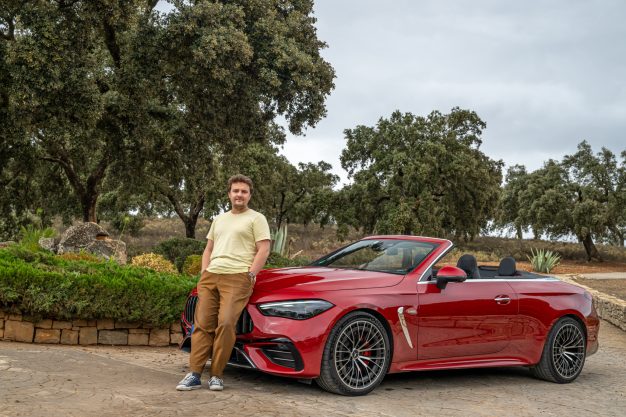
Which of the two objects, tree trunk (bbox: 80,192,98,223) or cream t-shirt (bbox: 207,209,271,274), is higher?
tree trunk (bbox: 80,192,98,223)

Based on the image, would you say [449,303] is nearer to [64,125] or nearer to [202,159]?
[64,125]

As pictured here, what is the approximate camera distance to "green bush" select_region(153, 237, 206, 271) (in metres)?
19.8

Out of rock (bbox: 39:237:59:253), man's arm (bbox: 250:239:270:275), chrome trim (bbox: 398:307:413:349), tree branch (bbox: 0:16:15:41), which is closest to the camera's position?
man's arm (bbox: 250:239:270:275)

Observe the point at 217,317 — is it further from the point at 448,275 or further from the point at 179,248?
the point at 179,248

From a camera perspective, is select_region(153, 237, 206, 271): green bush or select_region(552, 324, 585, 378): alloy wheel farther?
select_region(153, 237, 206, 271): green bush

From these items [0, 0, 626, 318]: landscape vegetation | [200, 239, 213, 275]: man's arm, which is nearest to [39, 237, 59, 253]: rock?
[0, 0, 626, 318]: landscape vegetation

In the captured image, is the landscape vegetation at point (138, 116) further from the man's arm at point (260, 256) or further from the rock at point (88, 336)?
the man's arm at point (260, 256)

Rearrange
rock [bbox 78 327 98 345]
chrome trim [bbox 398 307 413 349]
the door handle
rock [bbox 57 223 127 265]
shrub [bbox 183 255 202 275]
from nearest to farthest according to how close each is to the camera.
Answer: chrome trim [bbox 398 307 413 349]
the door handle
rock [bbox 78 327 98 345]
shrub [bbox 183 255 202 275]
rock [bbox 57 223 127 265]

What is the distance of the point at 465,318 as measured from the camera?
7.53 meters

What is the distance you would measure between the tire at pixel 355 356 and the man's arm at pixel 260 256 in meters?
0.92

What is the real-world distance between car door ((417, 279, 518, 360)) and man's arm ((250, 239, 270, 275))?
5.20 feet

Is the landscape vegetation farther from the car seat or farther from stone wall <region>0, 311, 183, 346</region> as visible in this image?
the car seat

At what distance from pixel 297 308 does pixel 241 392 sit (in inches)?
36.2

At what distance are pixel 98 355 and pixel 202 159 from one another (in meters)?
17.8
